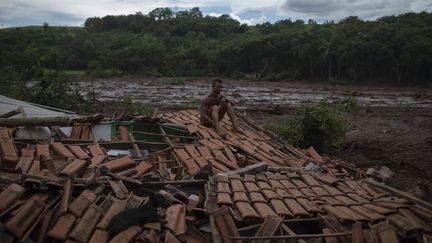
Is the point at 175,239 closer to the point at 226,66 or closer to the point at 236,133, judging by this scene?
the point at 236,133

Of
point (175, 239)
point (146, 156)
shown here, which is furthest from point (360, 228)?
point (146, 156)

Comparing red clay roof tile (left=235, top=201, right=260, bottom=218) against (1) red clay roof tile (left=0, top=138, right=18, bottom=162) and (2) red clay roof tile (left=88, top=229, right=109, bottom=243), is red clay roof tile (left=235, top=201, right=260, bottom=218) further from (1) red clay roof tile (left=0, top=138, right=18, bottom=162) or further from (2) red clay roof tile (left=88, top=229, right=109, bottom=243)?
(1) red clay roof tile (left=0, top=138, right=18, bottom=162)

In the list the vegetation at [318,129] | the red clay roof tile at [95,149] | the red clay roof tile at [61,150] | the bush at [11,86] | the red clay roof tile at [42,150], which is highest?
the bush at [11,86]

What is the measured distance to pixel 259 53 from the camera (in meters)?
39.3

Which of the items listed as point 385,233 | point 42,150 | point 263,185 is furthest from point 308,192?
point 42,150

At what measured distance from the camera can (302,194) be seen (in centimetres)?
508

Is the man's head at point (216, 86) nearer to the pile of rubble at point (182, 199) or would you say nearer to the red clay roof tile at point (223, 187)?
the pile of rubble at point (182, 199)

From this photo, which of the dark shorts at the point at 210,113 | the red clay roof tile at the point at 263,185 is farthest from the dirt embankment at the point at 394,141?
the red clay roof tile at the point at 263,185

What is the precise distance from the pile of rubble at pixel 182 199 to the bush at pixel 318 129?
3154 millimetres

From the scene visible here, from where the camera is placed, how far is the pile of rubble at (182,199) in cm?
405

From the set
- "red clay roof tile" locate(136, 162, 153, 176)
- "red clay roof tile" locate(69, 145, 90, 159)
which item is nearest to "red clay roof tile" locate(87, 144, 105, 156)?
"red clay roof tile" locate(69, 145, 90, 159)

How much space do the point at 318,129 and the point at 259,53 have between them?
30.2m

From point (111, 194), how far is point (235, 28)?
59.4 m

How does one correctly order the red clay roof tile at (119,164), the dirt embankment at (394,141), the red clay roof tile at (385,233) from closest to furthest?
the red clay roof tile at (385,233) < the red clay roof tile at (119,164) < the dirt embankment at (394,141)
